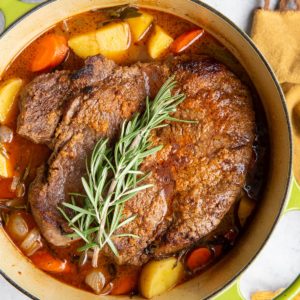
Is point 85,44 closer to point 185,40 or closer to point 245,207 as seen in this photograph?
point 185,40

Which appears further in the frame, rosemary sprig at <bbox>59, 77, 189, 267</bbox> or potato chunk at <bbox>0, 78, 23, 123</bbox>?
potato chunk at <bbox>0, 78, 23, 123</bbox>

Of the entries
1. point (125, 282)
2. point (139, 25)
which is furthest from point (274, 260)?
point (139, 25)

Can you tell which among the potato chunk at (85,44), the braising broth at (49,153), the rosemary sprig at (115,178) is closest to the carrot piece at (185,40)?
the braising broth at (49,153)

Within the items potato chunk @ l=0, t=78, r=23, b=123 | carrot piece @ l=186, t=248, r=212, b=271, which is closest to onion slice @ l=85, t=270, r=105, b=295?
carrot piece @ l=186, t=248, r=212, b=271

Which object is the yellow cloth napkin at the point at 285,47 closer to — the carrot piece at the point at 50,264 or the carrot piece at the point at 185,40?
the carrot piece at the point at 185,40

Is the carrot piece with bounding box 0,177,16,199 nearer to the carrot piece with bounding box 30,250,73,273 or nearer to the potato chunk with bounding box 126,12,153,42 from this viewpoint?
the carrot piece with bounding box 30,250,73,273

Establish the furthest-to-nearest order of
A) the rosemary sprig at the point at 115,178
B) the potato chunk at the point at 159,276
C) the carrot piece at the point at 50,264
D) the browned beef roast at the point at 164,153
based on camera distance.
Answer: the carrot piece at the point at 50,264, the potato chunk at the point at 159,276, the browned beef roast at the point at 164,153, the rosemary sprig at the point at 115,178

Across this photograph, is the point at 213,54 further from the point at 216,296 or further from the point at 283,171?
the point at 216,296

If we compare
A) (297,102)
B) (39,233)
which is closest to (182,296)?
(39,233)
